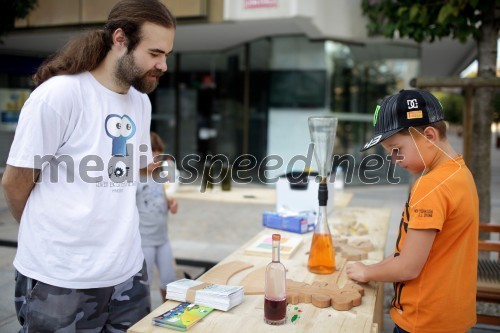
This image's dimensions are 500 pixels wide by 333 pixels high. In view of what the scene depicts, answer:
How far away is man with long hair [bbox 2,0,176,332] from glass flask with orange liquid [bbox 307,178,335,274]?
75 cm

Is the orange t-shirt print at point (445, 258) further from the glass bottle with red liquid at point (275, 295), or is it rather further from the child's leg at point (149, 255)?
the child's leg at point (149, 255)

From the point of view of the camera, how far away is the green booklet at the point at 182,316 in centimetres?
147

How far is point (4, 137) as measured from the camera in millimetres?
11672

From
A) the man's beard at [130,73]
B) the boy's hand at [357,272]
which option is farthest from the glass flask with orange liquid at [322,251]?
the man's beard at [130,73]

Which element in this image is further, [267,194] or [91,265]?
[267,194]

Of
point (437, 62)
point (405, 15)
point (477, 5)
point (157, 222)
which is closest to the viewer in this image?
point (157, 222)

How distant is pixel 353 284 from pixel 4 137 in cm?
1176

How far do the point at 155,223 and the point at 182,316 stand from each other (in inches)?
79.5

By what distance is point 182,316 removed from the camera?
5.04 ft

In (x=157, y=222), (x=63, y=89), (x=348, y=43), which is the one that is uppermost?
Answer: (x=348, y=43)

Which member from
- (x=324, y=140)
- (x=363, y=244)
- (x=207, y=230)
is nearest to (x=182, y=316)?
(x=324, y=140)

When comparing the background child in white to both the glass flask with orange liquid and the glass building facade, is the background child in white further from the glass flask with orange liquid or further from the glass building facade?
the glass building facade

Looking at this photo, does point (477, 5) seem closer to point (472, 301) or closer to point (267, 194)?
point (267, 194)

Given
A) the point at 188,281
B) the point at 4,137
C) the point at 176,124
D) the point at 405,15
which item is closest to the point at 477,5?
the point at 405,15
